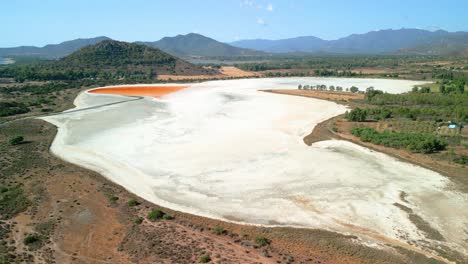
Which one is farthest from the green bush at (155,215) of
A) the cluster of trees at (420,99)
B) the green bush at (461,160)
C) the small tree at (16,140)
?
the cluster of trees at (420,99)

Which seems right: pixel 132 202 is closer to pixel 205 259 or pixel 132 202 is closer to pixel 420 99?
pixel 205 259

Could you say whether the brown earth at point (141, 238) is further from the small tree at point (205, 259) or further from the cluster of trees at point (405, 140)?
the cluster of trees at point (405, 140)

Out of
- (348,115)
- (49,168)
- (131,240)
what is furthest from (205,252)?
(348,115)

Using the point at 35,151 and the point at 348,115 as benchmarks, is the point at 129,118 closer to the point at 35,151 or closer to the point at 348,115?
the point at 35,151

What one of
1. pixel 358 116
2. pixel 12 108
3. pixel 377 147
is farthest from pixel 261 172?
pixel 12 108

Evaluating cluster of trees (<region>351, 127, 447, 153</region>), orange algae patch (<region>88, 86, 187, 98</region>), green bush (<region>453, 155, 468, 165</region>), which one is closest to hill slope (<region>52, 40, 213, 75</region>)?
orange algae patch (<region>88, 86, 187, 98</region>)

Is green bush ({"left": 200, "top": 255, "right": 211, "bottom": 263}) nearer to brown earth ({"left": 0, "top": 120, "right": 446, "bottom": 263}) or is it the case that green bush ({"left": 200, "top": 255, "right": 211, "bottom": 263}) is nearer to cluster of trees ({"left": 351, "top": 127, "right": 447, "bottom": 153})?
brown earth ({"left": 0, "top": 120, "right": 446, "bottom": 263})
